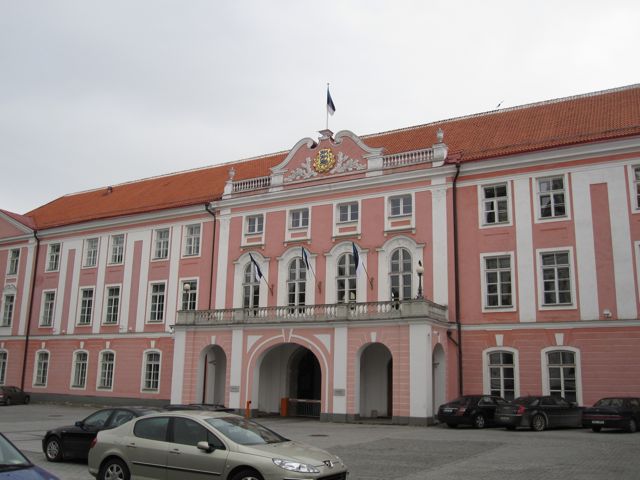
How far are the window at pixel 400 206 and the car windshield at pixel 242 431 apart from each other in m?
19.7

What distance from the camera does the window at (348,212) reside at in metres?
31.3

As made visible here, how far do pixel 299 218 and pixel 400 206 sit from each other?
17.6ft

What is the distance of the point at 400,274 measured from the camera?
2930 cm

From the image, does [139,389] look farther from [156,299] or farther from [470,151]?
[470,151]

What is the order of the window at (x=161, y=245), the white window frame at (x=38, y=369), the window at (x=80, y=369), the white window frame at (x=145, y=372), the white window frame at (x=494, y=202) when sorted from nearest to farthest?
the white window frame at (x=494, y=202)
the white window frame at (x=145, y=372)
the window at (x=161, y=245)
the window at (x=80, y=369)
the white window frame at (x=38, y=369)

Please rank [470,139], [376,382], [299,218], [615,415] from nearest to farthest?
[615,415], [376,382], [470,139], [299,218]

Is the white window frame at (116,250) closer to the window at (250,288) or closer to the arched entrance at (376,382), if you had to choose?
the window at (250,288)

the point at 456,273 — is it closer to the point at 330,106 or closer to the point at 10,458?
the point at 330,106

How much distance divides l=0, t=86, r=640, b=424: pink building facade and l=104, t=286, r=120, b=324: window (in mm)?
92

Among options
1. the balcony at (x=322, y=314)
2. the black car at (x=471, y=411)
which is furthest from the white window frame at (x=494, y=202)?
the black car at (x=471, y=411)

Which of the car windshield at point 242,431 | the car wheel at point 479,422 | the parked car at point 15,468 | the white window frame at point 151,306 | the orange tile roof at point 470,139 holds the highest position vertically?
the orange tile roof at point 470,139

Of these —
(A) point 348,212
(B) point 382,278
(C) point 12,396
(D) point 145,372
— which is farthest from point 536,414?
(C) point 12,396

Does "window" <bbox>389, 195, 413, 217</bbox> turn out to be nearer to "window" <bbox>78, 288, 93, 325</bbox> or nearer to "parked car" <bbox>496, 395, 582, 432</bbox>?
"parked car" <bbox>496, 395, 582, 432</bbox>

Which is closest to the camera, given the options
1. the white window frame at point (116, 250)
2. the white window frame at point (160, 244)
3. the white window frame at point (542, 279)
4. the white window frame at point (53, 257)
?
the white window frame at point (542, 279)
